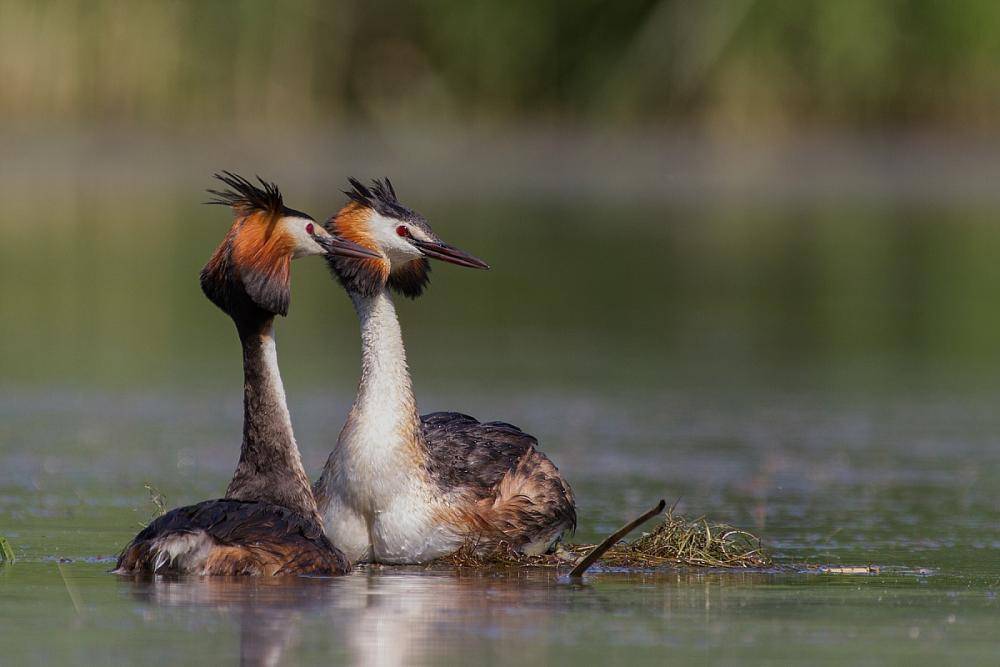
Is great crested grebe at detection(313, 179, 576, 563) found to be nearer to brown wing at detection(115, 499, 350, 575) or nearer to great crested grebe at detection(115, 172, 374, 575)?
great crested grebe at detection(115, 172, 374, 575)

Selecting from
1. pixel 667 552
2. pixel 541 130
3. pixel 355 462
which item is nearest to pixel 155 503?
pixel 355 462

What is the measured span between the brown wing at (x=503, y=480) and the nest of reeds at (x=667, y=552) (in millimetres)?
120

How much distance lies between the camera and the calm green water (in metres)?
6.90

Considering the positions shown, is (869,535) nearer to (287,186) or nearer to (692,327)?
(692,327)

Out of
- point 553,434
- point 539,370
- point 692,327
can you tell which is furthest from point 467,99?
point 553,434

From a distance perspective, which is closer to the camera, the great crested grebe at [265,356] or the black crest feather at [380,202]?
the great crested grebe at [265,356]

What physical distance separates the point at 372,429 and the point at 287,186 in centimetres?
1900

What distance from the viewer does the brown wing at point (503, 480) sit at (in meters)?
8.91

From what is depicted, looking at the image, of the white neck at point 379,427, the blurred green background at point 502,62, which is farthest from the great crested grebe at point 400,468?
the blurred green background at point 502,62

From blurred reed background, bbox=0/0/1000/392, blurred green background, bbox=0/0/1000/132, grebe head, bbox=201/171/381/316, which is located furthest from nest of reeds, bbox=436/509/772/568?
blurred green background, bbox=0/0/1000/132

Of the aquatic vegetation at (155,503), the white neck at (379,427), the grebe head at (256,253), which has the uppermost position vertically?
the grebe head at (256,253)

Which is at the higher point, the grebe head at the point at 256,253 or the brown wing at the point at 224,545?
the grebe head at the point at 256,253

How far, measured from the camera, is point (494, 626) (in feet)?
22.8

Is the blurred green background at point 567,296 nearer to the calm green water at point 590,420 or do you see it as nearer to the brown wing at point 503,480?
the calm green water at point 590,420
